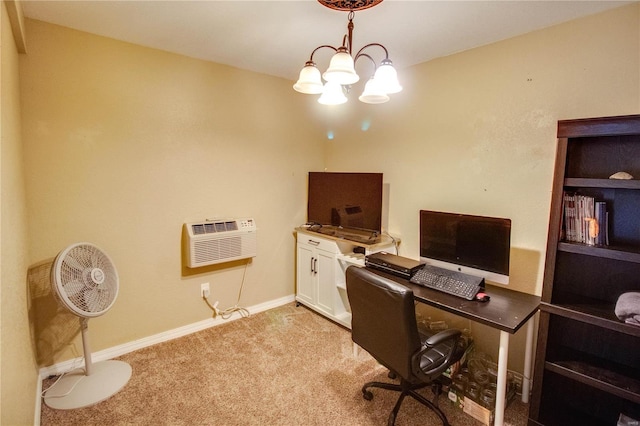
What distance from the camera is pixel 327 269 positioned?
3.06 metres

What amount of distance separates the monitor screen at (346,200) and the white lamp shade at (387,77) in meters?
1.22

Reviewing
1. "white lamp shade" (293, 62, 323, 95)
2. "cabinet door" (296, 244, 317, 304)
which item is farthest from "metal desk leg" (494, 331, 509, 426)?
"cabinet door" (296, 244, 317, 304)

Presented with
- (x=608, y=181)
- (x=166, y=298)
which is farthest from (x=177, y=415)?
(x=608, y=181)

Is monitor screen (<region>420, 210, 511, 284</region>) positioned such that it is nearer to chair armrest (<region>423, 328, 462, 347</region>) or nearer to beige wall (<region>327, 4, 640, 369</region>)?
beige wall (<region>327, 4, 640, 369</region>)

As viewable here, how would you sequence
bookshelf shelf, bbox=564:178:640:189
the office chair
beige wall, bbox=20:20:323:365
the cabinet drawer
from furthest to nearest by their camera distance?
the cabinet drawer → beige wall, bbox=20:20:323:365 → the office chair → bookshelf shelf, bbox=564:178:640:189

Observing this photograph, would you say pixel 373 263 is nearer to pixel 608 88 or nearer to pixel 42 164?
pixel 608 88

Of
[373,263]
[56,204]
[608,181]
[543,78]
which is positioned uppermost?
[543,78]

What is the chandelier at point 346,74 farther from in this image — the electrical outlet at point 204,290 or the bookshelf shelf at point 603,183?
the electrical outlet at point 204,290

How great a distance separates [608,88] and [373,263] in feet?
6.01

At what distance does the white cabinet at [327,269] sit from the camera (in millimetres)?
2930

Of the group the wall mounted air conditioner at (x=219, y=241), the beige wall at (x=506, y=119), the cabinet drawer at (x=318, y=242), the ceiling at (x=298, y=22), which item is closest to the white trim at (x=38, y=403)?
the wall mounted air conditioner at (x=219, y=241)

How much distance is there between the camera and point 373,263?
2.55 m

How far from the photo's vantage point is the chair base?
1.80 metres

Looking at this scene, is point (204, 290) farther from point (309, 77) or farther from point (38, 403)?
point (309, 77)
